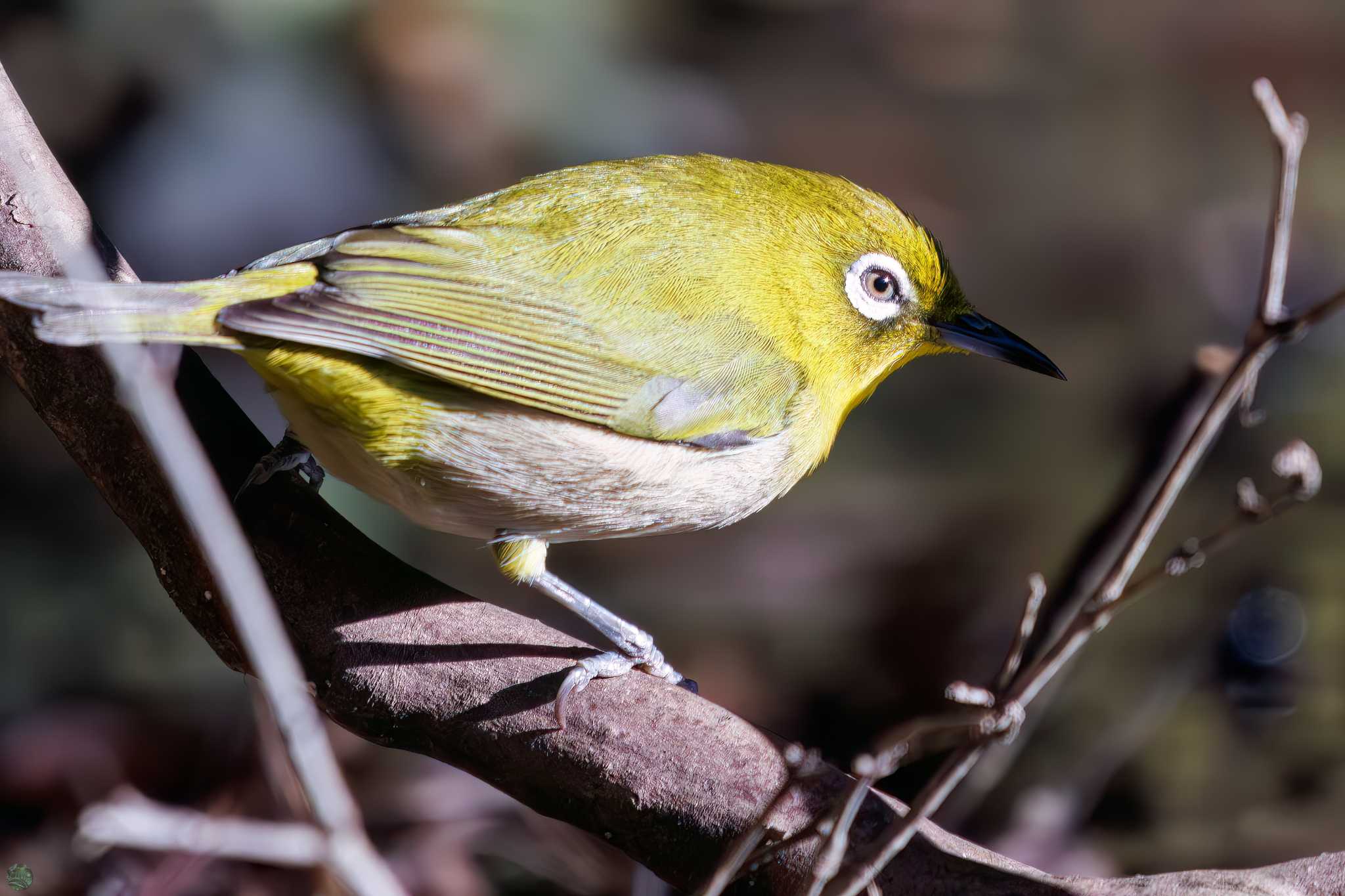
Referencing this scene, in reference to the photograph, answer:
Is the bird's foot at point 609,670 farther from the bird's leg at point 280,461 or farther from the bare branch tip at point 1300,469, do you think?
the bare branch tip at point 1300,469

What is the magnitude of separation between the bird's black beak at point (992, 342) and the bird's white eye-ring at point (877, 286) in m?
0.14

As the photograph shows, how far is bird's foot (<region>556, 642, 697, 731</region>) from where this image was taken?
2.56 metres

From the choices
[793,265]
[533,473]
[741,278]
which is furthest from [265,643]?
[793,265]

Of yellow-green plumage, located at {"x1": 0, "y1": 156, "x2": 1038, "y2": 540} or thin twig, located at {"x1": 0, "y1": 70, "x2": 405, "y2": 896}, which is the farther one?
yellow-green plumage, located at {"x1": 0, "y1": 156, "x2": 1038, "y2": 540}

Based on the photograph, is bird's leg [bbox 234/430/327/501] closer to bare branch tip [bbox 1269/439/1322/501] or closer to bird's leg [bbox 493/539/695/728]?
bird's leg [bbox 493/539/695/728]

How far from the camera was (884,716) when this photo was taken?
16.1 feet

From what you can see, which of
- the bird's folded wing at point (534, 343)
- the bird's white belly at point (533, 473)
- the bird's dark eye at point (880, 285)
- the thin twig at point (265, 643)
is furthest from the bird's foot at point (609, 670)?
the thin twig at point (265, 643)

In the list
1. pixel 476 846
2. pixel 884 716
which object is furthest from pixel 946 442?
pixel 476 846

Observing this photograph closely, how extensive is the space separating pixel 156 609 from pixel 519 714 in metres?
2.51

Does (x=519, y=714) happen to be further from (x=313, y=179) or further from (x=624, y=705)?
(x=313, y=179)

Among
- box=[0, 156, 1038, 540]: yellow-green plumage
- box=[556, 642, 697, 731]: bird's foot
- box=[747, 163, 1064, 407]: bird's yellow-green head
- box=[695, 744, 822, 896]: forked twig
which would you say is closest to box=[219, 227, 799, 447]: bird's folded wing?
box=[0, 156, 1038, 540]: yellow-green plumage

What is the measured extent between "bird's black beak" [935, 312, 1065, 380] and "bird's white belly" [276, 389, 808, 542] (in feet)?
2.03

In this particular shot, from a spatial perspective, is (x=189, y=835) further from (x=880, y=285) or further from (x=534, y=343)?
(x=880, y=285)

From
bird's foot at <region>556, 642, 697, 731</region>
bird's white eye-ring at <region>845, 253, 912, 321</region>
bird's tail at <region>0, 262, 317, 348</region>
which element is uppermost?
bird's white eye-ring at <region>845, 253, 912, 321</region>
